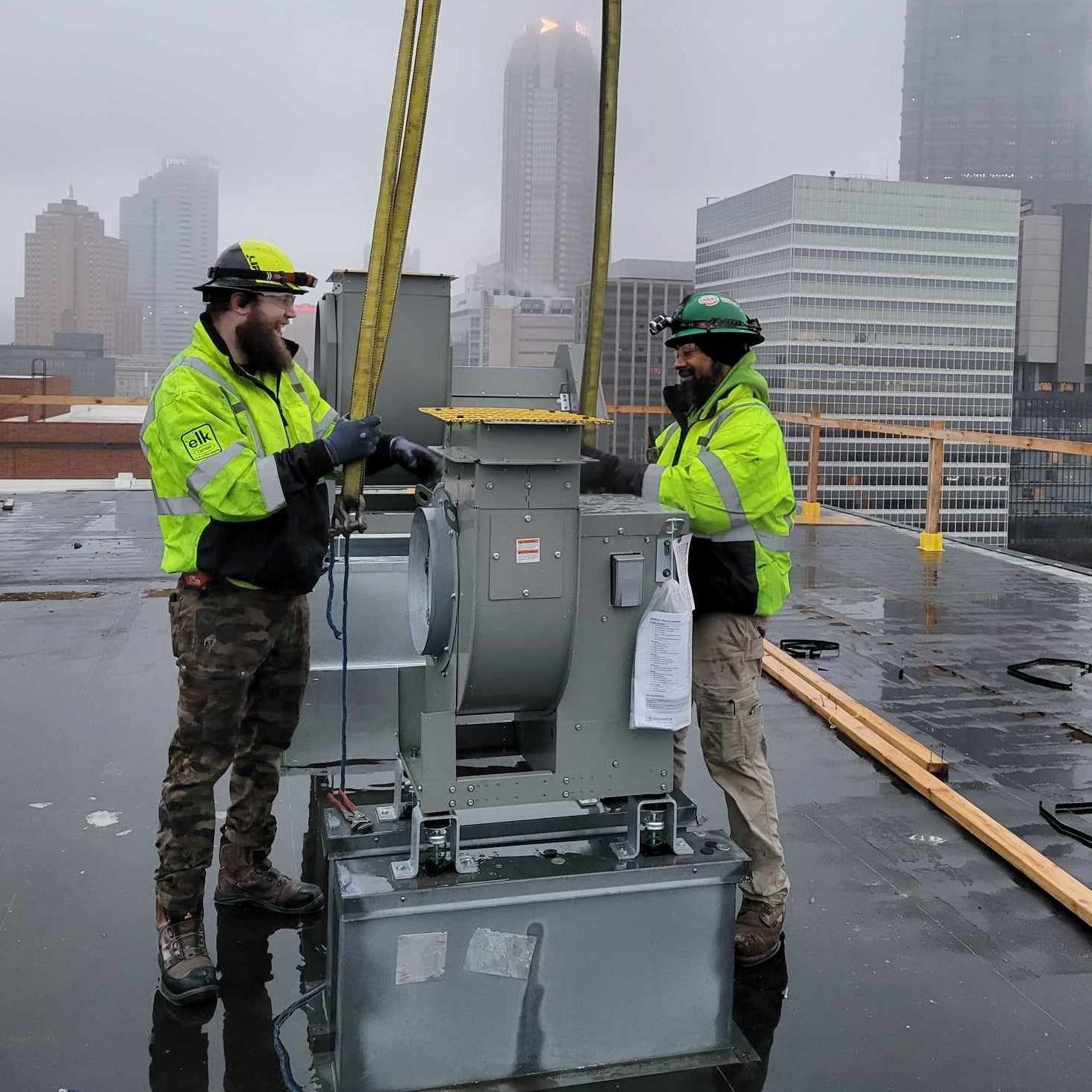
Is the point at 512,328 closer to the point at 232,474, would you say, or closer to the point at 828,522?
the point at 828,522

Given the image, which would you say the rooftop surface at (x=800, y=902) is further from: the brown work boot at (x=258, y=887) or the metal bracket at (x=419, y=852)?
the metal bracket at (x=419, y=852)

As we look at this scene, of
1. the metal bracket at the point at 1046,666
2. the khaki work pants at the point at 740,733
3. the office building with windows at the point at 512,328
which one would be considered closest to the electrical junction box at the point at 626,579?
the khaki work pants at the point at 740,733

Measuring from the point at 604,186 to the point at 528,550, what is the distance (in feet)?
3.96

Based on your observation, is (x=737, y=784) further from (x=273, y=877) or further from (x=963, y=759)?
(x=963, y=759)

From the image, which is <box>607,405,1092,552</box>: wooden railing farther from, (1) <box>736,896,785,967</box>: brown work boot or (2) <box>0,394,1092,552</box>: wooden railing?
(1) <box>736,896,785,967</box>: brown work boot

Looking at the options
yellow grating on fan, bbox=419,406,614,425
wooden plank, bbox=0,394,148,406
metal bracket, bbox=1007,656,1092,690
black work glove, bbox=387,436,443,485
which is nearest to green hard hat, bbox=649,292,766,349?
yellow grating on fan, bbox=419,406,614,425

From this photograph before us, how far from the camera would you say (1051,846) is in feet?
14.3

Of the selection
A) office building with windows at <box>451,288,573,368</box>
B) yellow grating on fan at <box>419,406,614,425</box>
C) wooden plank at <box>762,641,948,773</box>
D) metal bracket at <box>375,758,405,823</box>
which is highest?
office building with windows at <box>451,288,573,368</box>

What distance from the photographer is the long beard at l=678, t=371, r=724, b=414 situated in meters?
3.58

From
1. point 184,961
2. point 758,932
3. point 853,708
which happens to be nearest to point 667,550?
point 758,932

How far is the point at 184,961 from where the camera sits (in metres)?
3.25

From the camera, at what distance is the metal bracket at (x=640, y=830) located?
301cm

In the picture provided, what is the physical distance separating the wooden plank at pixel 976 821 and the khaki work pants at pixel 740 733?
101cm

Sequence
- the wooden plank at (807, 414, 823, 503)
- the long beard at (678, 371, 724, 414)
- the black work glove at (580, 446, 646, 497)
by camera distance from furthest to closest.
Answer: the wooden plank at (807, 414, 823, 503) → the long beard at (678, 371, 724, 414) → the black work glove at (580, 446, 646, 497)
